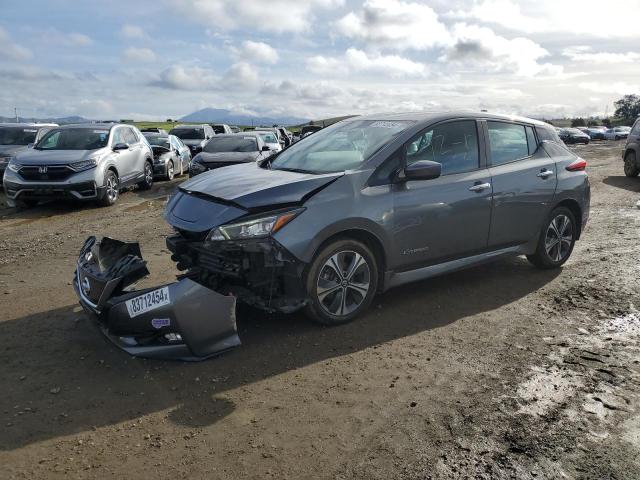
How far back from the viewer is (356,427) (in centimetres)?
323

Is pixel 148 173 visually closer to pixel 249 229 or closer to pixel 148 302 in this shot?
pixel 249 229

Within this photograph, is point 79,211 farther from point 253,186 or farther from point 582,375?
point 582,375

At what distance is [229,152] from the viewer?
47.7 ft

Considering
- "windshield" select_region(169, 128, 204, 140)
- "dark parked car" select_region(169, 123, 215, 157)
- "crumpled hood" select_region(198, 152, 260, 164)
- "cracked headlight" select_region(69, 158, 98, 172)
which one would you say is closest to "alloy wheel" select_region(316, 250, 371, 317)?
"cracked headlight" select_region(69, 158, 98, 172)

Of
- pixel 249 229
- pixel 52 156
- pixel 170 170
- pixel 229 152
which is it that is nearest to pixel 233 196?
pixel 249 229

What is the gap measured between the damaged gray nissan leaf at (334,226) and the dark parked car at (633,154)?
38.4ft

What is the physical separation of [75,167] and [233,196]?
7.78 meters

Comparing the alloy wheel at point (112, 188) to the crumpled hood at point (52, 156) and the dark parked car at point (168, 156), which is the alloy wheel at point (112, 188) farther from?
the dark parked car at point (168, 156)

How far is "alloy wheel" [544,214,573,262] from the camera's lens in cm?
623

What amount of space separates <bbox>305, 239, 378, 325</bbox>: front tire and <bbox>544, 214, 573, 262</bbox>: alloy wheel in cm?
255

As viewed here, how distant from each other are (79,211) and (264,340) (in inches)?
315

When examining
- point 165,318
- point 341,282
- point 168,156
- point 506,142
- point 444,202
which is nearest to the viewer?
point 165,318

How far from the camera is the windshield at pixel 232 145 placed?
15.0m

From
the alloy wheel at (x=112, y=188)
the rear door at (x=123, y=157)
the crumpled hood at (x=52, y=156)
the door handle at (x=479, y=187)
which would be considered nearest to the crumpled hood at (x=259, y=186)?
the door handle at (x=479, y=187)
